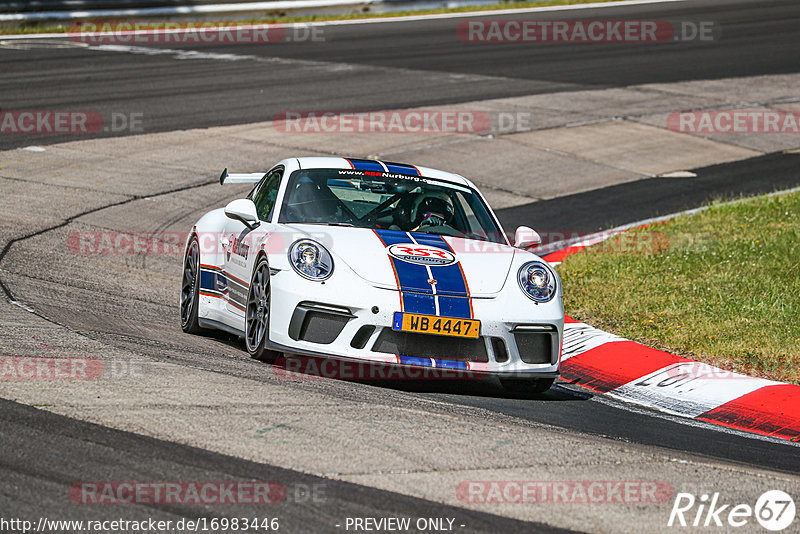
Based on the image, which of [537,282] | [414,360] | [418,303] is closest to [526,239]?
[537,282]

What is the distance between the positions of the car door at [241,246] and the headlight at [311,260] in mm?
625

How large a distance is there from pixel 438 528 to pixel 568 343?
15.2 feet

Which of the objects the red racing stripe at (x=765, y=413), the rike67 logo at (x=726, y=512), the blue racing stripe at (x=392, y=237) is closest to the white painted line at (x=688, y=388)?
the red racing stripe at (x=765, y=413)

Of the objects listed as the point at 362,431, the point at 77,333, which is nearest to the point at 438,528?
the point at 362,431

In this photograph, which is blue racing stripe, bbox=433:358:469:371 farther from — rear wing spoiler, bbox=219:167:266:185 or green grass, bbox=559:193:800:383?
rear wing spoiler, bbox=219:167:266:185

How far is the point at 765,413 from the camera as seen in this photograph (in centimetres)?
696

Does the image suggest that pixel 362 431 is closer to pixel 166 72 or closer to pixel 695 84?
pixel 166 72

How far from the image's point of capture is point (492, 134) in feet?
57.9

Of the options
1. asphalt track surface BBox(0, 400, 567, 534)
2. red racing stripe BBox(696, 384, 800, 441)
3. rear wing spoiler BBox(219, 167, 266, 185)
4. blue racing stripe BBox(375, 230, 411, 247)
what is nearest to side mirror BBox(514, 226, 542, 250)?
blue racing stripe BBox(375, 230, 411, 247)

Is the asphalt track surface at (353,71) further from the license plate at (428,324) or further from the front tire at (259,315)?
the license plate at (428,324)

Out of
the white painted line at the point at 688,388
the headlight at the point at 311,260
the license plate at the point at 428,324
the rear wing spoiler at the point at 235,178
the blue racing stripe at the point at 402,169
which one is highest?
the blue racing stripe at the point at 402,169

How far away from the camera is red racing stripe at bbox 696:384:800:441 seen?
264 inches

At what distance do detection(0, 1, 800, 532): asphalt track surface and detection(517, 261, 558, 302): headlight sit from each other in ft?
2.09

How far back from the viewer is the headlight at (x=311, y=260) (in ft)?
22.2
